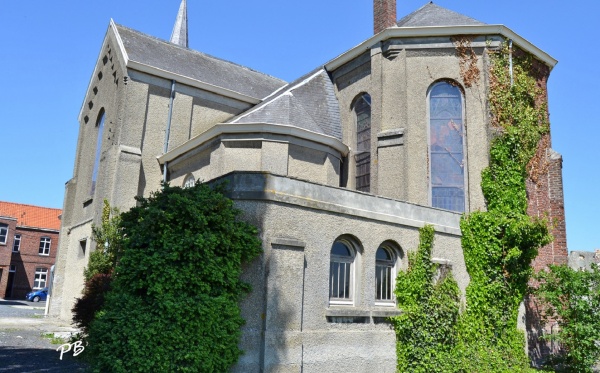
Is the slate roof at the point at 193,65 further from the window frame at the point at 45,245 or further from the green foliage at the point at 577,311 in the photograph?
the window frame at the point at 45,245

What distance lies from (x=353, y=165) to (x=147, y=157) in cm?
843

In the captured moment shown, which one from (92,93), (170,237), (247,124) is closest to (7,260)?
(92,93)

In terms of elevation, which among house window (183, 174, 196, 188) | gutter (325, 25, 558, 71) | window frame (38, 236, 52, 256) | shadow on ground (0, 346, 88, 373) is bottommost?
shadow on ground (0, 346, 88, 373)

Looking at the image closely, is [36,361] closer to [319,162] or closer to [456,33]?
[319,162]

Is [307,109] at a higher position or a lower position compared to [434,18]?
lower

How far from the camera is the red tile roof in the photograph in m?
44.9

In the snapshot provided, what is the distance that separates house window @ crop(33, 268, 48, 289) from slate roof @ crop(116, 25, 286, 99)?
1205 inches

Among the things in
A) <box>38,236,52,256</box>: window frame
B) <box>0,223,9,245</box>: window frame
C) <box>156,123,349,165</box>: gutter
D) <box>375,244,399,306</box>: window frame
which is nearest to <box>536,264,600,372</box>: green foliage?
<box>375,244,399,306</box>: window frame

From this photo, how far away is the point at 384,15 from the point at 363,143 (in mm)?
4856

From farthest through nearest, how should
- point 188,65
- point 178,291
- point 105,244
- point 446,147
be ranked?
point 188,65 → point 105,244 → point 446,147 → point 178,291

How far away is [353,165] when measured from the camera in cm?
1800

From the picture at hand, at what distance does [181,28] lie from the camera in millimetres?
34656

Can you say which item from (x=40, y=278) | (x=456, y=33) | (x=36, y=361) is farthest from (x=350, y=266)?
(x=40, y=278)

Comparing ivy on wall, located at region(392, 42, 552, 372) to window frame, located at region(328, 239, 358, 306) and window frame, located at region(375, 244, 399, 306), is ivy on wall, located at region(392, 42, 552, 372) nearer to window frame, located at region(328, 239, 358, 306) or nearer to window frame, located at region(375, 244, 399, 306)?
window frame, located at region(375, 244, 399, 306)
